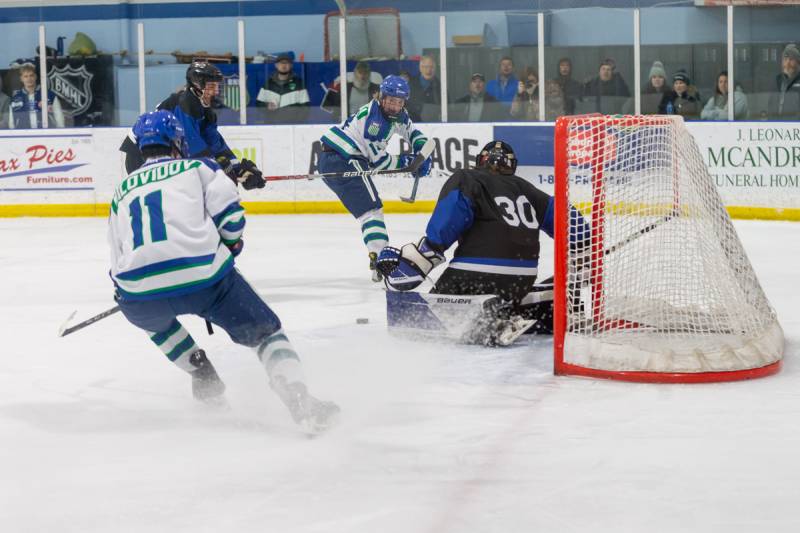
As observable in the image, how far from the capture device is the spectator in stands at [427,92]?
9.42 m

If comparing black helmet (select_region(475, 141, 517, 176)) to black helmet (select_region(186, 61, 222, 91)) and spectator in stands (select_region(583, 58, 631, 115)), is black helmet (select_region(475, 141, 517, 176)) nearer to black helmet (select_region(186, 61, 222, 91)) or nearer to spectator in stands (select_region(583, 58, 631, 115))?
black helmet (select_region(186, 61, 222, 91))

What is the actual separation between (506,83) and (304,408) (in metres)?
6.68

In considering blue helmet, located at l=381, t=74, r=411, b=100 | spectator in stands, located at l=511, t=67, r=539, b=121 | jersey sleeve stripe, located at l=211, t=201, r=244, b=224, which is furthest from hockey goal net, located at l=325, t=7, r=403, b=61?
jersey sleeve stripe, located at l=211, t=201, r=244, b=224

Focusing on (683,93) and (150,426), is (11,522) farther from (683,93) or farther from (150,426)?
(683,93)

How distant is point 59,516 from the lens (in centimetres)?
238

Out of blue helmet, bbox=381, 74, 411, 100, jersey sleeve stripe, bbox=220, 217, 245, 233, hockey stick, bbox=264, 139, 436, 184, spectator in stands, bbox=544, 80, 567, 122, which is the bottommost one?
jersey sleeve stripe, bbox=220, 217, 245, 233

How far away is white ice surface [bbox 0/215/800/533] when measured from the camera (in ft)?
7.69

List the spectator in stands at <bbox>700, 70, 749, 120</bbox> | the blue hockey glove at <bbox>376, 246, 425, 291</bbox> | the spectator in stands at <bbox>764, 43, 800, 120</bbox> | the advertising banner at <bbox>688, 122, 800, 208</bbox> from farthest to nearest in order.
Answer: the spectator in stands at <bbox>700, 70, 749, 120</bbox> → the spectator in stands at <bbox>764, 43, 800, 120</bbox> → the advertising banner at <bbox>688, 122, 800, 208</bbox> → the blue hockey glove at <bbox>376, 246, 425, 291</bbox>

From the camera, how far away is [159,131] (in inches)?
120

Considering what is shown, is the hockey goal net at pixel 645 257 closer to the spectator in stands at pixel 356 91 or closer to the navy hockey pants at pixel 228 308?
the navy hockey pants at pixel 228 308

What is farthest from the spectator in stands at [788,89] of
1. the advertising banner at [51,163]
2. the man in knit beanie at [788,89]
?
the advertising banner at [51,163]

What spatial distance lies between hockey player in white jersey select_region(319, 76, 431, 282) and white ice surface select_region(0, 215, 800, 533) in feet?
4.39

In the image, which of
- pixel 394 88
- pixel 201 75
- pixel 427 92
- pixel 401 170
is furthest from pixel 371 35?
pixel 201 75

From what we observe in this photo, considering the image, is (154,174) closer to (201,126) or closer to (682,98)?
(201,126)
